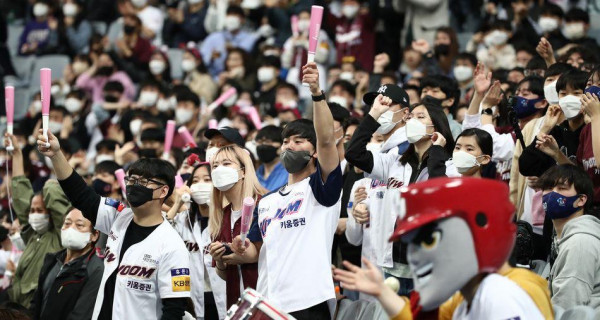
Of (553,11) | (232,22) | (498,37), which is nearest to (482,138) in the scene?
(498,37)

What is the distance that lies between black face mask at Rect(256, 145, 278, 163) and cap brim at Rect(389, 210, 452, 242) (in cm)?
422

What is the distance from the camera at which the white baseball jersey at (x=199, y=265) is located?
6.27 m

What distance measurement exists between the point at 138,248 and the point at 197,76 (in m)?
7.30

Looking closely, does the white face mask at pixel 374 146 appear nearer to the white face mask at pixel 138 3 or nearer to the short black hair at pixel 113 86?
the short black hair at pixel 113 86

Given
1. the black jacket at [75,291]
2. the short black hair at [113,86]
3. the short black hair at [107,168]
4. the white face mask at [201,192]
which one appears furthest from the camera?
the short black hair at [113,86]

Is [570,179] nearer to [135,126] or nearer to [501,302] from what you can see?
[501,302]

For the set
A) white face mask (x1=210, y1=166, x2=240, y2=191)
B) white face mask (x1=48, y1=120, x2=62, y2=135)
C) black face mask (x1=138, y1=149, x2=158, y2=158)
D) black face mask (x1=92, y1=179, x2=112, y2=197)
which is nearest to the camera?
white face mask (x1=210, y1=166, x2=240, y2=191)

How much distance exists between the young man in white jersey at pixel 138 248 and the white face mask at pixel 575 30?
18.4 feet

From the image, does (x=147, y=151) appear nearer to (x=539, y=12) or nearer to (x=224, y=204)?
(x=224, y=204)

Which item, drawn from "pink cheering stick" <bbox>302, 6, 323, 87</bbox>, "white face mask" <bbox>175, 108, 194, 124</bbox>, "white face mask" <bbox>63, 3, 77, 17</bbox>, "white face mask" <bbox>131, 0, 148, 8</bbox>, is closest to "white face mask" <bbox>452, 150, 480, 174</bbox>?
"pink cheering stick" <bbox>302, 6, 323, 87</bbox>

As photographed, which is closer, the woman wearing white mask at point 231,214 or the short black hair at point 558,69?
the woman wearing white mask at point 231,214

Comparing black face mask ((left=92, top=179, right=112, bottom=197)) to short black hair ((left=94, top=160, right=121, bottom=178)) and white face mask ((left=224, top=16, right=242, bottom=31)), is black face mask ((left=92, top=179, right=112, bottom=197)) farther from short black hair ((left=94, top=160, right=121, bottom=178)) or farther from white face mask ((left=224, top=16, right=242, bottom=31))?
white face mask ((left=224, top=16, right=242, bottom=31))

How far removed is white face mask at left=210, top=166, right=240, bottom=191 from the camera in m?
6.00

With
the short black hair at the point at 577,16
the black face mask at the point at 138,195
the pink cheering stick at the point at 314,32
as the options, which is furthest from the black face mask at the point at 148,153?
the short black hair at the point at 577,16
